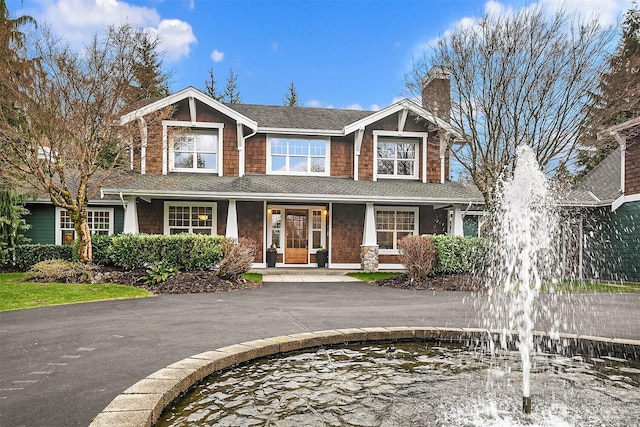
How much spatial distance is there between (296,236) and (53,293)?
9.43 meters

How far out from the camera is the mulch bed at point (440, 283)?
1262cm

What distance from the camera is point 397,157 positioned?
60.8 feet

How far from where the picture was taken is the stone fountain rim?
3.25m

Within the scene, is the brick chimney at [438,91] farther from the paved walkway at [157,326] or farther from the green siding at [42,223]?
the green siding at [42,223]

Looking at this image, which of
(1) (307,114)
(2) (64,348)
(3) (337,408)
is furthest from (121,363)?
(1) (307,114)

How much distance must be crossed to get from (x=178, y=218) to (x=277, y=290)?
6865 mm

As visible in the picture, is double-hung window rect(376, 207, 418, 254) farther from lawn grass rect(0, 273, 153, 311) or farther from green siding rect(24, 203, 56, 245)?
green siding rect(24, 203, 56, 245)

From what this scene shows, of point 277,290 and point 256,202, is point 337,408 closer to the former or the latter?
point 277,290

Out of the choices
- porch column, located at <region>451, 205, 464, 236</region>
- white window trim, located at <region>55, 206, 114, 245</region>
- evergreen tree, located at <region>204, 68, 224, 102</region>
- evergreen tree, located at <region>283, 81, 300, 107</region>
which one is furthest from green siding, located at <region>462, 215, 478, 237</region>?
evergreen tree, located at <region>204, 68, 224, 102</region>

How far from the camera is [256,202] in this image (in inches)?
673

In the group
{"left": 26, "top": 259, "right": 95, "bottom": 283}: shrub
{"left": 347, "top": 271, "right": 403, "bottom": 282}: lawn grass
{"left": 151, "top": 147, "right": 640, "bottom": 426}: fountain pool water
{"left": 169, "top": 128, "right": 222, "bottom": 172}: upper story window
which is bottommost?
{"left": 347, "top": 271, "right": 403, "bottom": 282}: lawn grass

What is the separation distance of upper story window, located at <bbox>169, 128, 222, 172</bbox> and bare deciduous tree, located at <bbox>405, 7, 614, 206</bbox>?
8.55 metres

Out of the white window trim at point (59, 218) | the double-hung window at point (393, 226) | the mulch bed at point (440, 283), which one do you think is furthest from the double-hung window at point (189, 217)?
the mulch bed at point (440, 283)

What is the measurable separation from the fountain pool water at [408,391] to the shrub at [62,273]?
882cm
